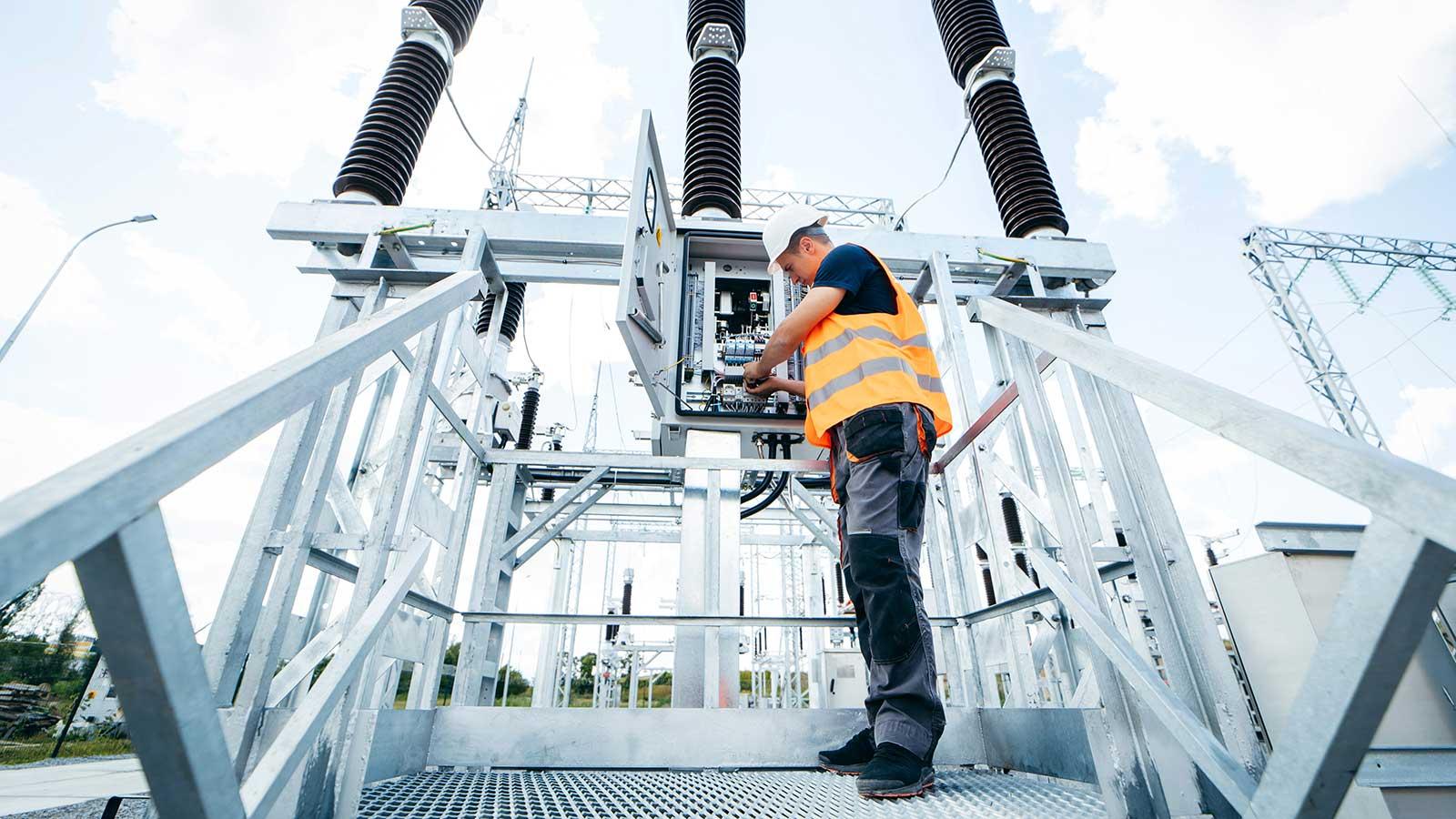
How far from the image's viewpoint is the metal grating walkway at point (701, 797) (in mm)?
1750

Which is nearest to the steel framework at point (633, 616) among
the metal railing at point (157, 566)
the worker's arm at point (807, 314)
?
the metal railing at point (157, 566)

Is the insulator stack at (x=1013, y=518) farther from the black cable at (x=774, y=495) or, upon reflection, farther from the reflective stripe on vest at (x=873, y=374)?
the reflective stripe on vest at (x=873, y=374)

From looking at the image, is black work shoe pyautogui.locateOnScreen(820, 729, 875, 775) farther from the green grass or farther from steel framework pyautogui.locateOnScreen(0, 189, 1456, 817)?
the green grass

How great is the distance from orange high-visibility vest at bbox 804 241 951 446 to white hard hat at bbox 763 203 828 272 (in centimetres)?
53

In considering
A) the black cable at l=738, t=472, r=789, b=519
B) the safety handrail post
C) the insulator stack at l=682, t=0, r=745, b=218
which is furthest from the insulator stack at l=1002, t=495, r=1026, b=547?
the safety handrail post

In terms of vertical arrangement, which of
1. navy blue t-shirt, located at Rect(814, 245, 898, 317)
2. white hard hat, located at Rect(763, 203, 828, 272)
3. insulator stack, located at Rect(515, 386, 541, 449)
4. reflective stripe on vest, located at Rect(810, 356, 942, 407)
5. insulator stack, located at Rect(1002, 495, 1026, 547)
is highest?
insulator stack, located at Rect(515, 386, 541, 449)

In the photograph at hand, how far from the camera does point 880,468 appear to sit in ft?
7.58

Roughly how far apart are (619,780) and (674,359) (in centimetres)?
251

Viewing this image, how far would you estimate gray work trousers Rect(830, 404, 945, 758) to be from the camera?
2.08 metres

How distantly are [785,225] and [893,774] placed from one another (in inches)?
87.6

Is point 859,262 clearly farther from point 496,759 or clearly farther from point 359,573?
point 496,759

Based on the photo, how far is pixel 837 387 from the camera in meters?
2.49

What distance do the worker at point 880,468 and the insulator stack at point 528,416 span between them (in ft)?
20.8

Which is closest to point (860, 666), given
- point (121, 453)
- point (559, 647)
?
point (559, 647)
